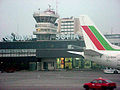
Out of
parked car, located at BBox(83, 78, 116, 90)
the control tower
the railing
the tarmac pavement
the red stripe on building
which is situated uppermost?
the control tower

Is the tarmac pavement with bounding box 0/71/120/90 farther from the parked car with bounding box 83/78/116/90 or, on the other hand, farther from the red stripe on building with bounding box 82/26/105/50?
the red stripe on building with bounding box 82/26/105/50

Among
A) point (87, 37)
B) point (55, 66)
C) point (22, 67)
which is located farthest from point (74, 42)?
point (87, 37)

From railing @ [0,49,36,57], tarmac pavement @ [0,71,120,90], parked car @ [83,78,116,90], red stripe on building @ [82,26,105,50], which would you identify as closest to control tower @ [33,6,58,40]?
railing @ [0,49,36,57]

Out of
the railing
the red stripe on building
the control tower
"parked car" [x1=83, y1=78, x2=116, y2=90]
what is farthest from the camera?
the control tower

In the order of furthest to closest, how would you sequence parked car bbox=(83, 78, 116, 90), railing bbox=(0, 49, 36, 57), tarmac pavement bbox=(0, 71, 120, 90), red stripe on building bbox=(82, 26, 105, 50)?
railing bbox=(0, 49, 36, 57) < red stripe on building bbox=(82, 26, 105, 50) < tarmac pavement bbox=(0, 71, 120, 90) < parked car bbox=(83, 78, 116, 90)

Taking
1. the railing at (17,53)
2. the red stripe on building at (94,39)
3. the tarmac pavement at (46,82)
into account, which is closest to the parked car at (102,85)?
the tarmac pavement at (46,82)

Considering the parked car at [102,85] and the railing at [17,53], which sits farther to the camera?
the railing at [17,53]

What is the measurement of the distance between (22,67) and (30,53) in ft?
17.8

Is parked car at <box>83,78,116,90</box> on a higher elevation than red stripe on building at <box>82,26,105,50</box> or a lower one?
lower

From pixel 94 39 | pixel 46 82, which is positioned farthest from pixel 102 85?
pixel 94 39

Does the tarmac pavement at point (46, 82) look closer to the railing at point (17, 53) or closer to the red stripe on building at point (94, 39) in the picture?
the red stripe on building at point (94, 39)

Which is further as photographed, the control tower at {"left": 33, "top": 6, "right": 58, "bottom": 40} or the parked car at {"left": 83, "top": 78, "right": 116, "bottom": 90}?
the control tower at {"left": 33, "top": 6, "right": 58, "bottom": 40}

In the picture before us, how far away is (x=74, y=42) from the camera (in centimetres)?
7681

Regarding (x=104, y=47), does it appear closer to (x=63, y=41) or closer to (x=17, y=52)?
(x=17, y=52)
